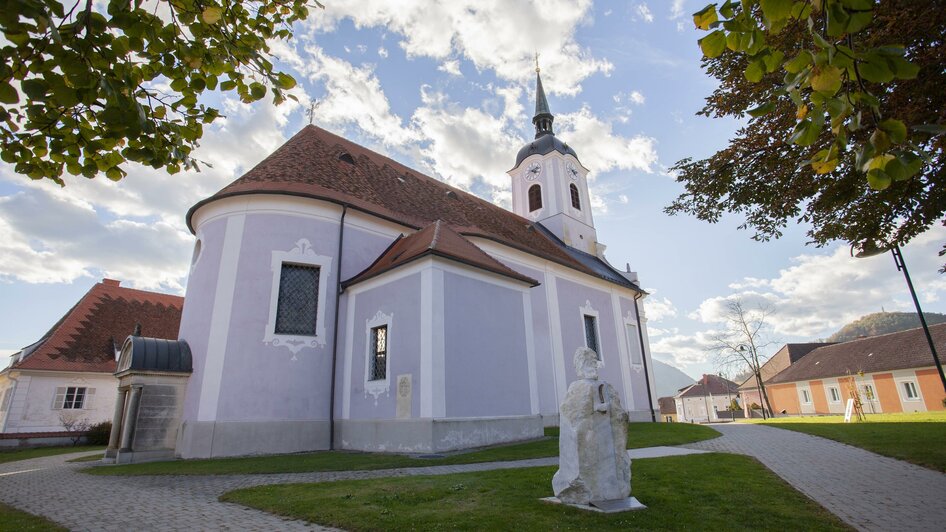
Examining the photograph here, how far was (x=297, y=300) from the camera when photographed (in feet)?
47.0

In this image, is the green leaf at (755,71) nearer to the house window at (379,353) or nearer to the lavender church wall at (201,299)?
the house window at (379,353)

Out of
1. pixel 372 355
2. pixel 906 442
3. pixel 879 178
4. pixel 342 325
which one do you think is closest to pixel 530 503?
pixel 879 178

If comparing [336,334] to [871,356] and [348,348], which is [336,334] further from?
[871,356]

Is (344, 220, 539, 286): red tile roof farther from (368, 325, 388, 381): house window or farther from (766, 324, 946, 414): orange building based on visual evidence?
(766, 324, 946, 414): orange building

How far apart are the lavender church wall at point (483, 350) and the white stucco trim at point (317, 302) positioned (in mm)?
4313

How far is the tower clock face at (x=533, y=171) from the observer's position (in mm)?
29344

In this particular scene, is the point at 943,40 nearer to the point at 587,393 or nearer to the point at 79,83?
the point at 587,393

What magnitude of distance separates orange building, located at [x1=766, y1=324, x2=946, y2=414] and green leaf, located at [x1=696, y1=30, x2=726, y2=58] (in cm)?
3816

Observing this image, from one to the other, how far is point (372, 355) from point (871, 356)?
45.8 metres

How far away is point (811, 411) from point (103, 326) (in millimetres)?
55226

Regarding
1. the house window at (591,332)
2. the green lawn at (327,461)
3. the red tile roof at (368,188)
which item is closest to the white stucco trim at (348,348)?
the green lawn at (327,461)

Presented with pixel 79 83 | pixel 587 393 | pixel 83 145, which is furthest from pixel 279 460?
pixel 79 83

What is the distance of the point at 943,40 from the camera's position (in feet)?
18.2

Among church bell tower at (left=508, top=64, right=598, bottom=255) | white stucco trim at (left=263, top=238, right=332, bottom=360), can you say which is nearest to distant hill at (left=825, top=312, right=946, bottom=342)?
church bell tower at (left=508, top=64, right=598, bottom=255)
